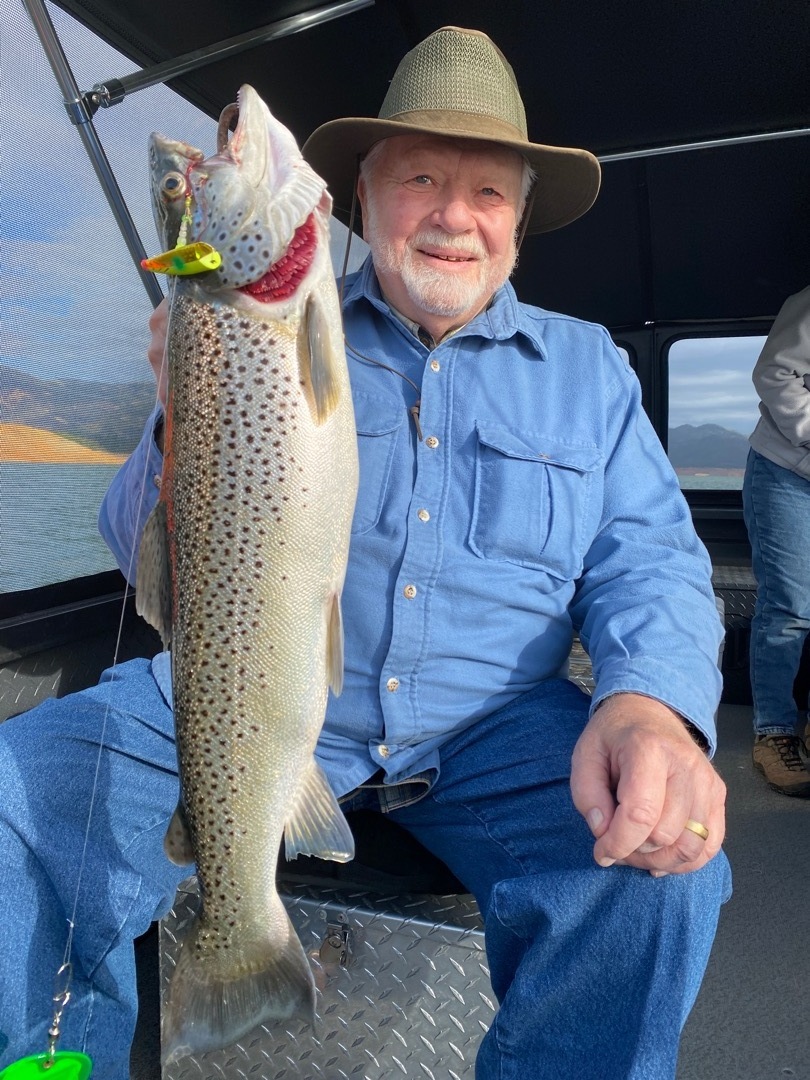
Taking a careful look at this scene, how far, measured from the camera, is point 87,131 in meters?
2.99

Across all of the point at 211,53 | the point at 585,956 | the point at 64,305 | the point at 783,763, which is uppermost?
the point at 211,53

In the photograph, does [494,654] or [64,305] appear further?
[64,305]

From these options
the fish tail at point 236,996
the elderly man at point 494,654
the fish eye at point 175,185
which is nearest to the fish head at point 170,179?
the fish eye at point 175,185

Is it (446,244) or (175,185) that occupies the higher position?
(175,185)

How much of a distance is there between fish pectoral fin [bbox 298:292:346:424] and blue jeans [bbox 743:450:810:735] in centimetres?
329

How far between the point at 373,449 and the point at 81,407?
5.30 feet

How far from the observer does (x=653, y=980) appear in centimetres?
142

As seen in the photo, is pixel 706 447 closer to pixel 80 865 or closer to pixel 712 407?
pixel 712 407

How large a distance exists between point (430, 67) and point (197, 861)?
7.25 feet

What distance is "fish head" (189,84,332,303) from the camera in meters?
1.43

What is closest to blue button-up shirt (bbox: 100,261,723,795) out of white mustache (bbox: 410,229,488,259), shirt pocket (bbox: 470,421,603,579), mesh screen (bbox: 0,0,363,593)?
shirt pocket (bbox: 470,421,603,579)

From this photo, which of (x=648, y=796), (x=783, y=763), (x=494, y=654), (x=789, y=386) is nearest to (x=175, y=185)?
(x=494, y=654)

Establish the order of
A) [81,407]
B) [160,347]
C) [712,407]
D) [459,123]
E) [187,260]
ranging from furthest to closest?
[712,407] → [81,407] → [459,123] → [160,347] → [187,260]

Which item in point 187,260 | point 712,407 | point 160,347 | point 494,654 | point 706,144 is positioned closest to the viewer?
point 187,260
